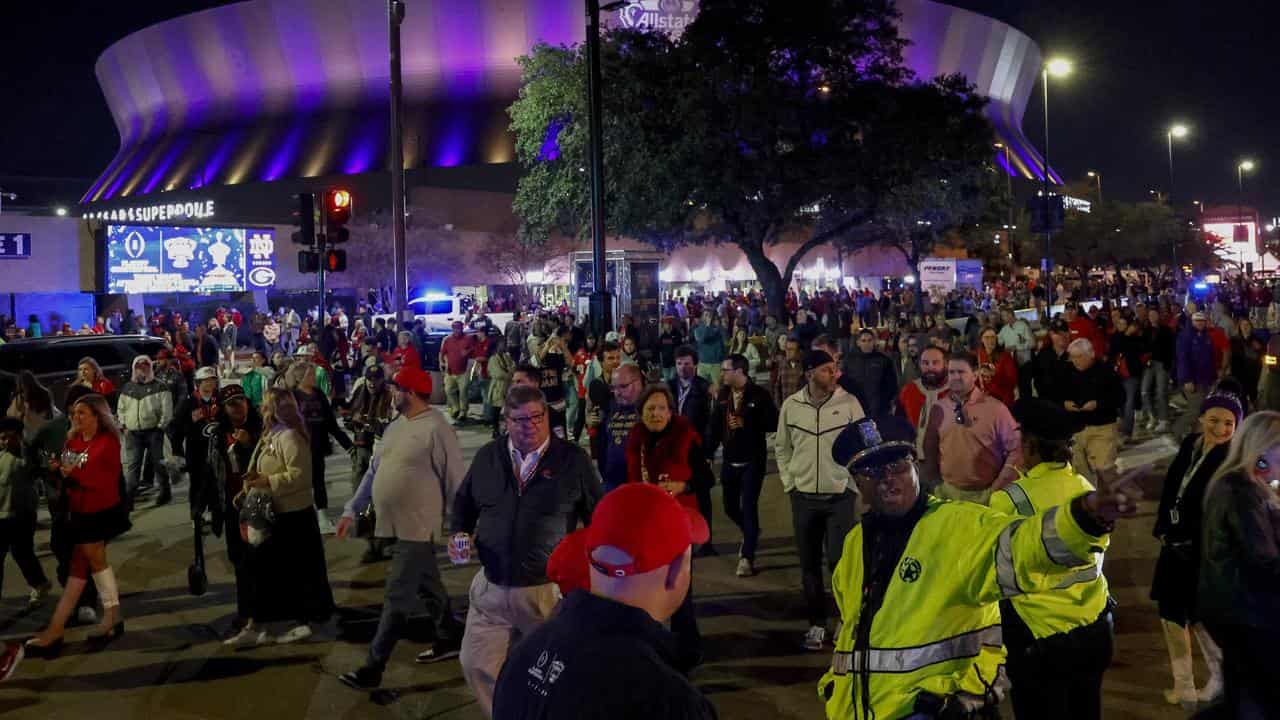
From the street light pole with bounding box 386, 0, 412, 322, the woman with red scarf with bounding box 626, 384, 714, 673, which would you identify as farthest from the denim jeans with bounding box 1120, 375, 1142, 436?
the street light pole with bounding box 386, 0, 412, 322

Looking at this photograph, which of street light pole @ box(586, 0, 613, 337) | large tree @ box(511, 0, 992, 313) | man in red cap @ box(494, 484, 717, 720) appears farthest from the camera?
large tree @ box(511, 0, 992, 313)

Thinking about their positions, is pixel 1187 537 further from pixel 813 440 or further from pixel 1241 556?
pixel 813 440

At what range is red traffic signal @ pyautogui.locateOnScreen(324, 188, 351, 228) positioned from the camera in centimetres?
1695

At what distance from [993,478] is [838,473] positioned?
2.99 ft

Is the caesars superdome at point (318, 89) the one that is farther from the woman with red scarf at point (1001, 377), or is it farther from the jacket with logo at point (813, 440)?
the jacket with logo at point (813, 440)

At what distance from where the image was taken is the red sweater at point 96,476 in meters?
7.45

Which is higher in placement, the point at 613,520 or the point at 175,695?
the point at 613,520

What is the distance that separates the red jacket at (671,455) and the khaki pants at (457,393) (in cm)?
1175

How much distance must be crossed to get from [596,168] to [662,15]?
5286cm

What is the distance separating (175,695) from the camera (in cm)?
638

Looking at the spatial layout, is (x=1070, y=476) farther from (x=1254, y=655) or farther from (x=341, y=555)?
(x=341, y=555)

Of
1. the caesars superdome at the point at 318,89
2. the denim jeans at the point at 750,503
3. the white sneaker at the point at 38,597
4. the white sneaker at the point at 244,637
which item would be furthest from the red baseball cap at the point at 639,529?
the caesars superdome at the point at 318,89

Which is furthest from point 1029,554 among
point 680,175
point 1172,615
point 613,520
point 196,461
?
point 680,175

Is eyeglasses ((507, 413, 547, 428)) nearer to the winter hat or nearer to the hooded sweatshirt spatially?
the winter hat
